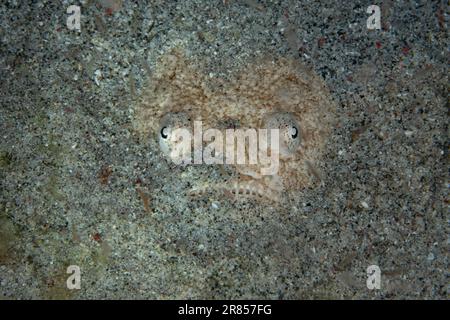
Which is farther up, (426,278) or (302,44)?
(302,44)

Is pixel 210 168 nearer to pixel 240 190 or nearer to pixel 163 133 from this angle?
pixel 240 190

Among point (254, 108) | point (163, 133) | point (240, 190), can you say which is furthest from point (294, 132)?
point (163, 133)

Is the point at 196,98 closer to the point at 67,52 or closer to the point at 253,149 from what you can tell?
the point at 253,149

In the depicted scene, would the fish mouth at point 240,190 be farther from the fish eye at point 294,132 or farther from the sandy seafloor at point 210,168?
the fish eye at point 294,132

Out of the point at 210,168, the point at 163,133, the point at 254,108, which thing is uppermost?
the point at 254,108

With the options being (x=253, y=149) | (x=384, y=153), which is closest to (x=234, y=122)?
(x=253, y=149)

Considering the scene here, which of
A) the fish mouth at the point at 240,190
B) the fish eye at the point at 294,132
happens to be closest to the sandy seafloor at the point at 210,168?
the fish mouth at the point at 240,190
